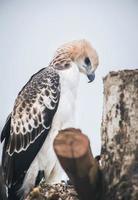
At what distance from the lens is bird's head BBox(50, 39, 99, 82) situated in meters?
1.41

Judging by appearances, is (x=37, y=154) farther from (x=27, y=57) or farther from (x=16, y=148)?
(x=27, y=57)

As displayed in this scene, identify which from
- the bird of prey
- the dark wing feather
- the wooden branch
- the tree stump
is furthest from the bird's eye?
the wooden branch

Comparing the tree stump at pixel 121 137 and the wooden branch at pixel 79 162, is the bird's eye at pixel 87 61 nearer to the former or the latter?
the tree stump at pixel 121 137

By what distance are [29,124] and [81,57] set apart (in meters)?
0.27

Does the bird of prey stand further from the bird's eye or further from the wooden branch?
the wooden branch

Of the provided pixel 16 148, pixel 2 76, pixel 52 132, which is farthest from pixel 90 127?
pixel 2 76

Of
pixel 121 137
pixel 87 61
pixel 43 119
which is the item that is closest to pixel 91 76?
pixel 87 61

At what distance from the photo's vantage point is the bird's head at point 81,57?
1.41m

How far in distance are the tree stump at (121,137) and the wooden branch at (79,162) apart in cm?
4

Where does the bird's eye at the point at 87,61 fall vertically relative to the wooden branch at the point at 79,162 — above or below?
above

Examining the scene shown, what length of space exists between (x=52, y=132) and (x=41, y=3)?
0.47 metres

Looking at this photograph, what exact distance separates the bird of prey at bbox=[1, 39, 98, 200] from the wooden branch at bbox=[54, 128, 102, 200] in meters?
0.28

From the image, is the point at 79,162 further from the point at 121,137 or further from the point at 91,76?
the point at 91,76

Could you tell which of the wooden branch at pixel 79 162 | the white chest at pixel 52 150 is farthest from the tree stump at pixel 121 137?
the white chest at pixel 52 150
